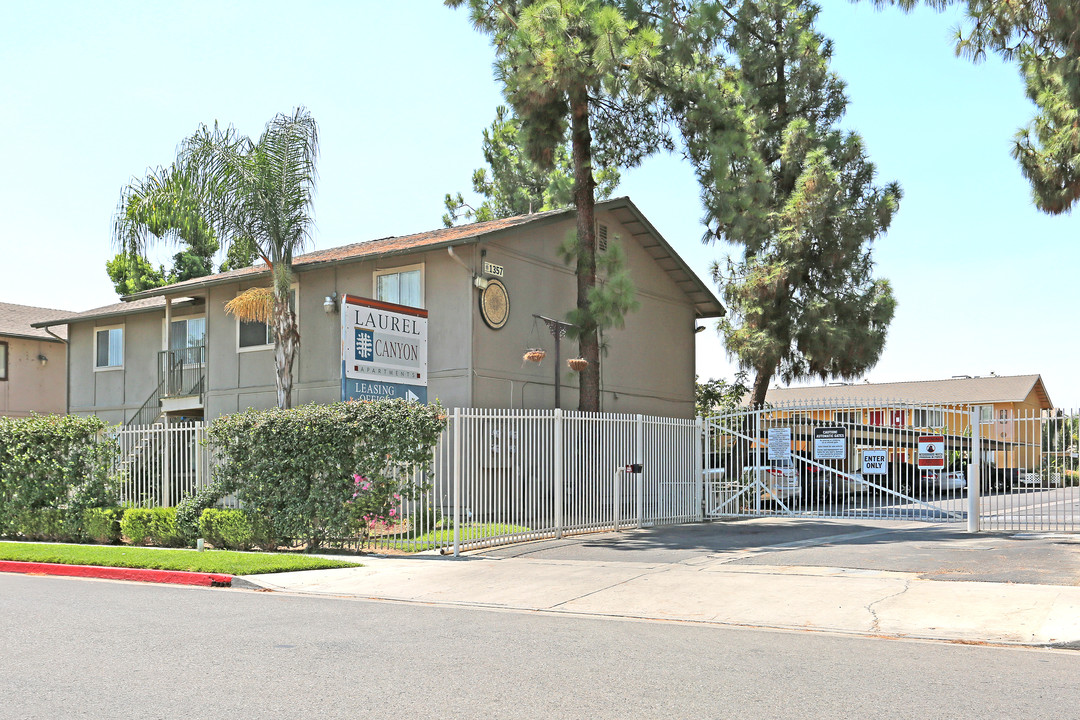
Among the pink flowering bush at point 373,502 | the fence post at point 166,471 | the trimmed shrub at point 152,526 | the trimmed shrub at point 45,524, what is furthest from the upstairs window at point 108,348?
the pink flowering bush at point 373,502

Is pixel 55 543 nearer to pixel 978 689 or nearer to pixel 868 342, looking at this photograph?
pixel 978 689

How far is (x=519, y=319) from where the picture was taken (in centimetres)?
2197

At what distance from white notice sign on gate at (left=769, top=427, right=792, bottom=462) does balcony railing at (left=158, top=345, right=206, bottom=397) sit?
1438cm

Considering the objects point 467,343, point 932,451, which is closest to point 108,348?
point 467,343

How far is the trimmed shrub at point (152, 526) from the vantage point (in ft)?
55.5

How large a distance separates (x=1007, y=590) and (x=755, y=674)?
5166 millimetres

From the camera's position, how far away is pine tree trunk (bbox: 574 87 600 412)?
68.2 feet

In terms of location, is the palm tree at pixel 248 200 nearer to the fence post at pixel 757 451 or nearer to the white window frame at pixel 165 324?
the white window frame at pixel 165 324

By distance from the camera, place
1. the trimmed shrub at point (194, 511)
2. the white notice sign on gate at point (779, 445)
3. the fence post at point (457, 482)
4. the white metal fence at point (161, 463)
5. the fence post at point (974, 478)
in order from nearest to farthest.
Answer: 1. the fence post at point (457, 482)
2. the trimmed shrub at point (194, 511)
3. the fence post at point (974, 478)
4. the white metal fence at point (161, 463)
5. the white notice sign on gate at point (779, 445)

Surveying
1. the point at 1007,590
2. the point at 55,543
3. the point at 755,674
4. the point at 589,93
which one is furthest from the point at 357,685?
the point at 589,93

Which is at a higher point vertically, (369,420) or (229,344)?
(229,344)

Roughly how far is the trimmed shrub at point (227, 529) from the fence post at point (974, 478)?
1224 centimetres

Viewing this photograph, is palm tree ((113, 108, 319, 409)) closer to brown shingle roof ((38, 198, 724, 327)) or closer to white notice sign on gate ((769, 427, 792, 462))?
brown shingle roof ((38, 198, 724, 327))

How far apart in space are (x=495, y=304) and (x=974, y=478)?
987 centimetres
